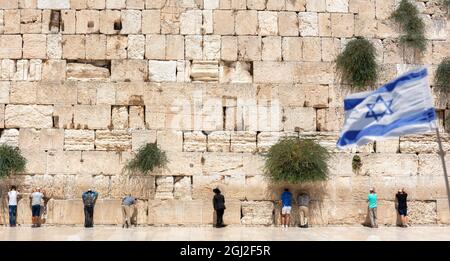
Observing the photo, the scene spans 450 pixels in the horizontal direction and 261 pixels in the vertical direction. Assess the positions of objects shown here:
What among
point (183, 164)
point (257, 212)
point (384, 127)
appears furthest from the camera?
point (183, 164)

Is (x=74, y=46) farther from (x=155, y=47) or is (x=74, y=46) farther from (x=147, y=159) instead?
(x=147, y=159)

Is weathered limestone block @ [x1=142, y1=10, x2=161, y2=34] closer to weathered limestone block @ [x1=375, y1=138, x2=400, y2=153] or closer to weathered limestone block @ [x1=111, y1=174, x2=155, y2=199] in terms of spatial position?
weathered limestone block @ [x1=111, y1=174, x2=155, y2=199]

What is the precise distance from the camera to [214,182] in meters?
13.1

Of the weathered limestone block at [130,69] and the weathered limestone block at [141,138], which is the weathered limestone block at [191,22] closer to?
the weathered limestone block at [130,69]

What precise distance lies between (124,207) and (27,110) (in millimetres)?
3295

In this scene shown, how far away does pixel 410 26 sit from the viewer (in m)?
13.9

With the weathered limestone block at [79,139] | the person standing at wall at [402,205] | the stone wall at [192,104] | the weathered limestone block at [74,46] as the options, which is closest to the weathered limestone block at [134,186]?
the stone wall at [192,104]

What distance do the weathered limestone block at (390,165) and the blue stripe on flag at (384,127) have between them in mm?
5894

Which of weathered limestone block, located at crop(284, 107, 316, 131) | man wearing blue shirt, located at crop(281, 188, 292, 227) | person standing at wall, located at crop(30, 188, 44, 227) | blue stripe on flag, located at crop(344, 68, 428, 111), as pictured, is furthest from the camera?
weathered limestone block, located at crop(284, 107, 316, 131)

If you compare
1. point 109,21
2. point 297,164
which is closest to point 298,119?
point 297,164

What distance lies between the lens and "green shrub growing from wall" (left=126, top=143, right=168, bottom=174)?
42.3 feet

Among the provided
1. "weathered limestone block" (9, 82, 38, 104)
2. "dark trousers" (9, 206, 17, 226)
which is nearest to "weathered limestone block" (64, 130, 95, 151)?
"weathered limestone block" (9, 82, 38, 104)

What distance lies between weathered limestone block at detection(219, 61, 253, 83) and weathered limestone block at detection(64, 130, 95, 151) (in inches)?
131

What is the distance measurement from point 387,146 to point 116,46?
687cm
